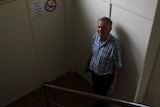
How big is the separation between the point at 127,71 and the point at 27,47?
1.24 meters

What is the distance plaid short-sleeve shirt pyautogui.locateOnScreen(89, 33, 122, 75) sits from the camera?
1979 mm

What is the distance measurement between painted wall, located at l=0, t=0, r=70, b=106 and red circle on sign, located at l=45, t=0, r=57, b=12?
0.17 ft

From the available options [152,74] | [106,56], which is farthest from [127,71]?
[152,74]

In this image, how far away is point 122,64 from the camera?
82.1 inches

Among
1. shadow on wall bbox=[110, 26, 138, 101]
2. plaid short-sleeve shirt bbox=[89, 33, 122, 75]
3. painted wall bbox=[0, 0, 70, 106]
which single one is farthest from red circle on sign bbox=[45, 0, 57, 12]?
shadow on wall bbox=[110, 26, 138, 101]

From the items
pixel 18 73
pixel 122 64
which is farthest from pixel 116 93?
pixel 18 73

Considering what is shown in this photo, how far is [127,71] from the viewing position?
2137 millimetres

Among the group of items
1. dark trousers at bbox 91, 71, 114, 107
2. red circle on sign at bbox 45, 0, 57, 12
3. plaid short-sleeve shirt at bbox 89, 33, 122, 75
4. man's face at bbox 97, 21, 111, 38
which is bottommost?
dark trousers at bbox 91, 71, 114, 107

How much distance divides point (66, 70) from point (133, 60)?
141 centimetres

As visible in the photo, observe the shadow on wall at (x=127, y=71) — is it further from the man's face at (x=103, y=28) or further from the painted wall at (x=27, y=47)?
the painted wall at (x=27, y=47)

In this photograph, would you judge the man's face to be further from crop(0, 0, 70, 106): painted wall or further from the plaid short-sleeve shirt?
crop(0, 0, 70, 106): painted wall

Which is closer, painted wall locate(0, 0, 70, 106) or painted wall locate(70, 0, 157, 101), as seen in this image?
painted wall locate(70, 0, 157, 101)

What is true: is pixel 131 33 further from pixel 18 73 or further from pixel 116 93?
pixel 18 73

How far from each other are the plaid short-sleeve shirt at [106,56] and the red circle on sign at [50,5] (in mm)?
686
